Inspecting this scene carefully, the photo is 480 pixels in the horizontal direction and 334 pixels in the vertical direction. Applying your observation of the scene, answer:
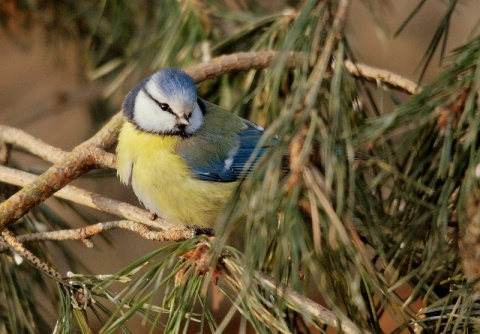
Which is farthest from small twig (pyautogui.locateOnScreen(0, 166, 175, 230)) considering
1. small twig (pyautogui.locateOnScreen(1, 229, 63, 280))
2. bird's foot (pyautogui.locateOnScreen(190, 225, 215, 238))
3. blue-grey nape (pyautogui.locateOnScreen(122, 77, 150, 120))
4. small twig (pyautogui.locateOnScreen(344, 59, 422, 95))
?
small twig (pyautogui.locateOnScreen(344, 59, 422, 95))

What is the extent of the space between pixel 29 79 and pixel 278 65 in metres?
2.14

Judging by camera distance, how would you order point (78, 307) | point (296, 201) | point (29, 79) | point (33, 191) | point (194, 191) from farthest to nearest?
point (29, 79)
point (194, 191)
point (33, 191)
point (78, 307)
point (296, 201)

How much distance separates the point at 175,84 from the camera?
1189 mm

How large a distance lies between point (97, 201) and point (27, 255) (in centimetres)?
22

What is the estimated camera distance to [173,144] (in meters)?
1.28

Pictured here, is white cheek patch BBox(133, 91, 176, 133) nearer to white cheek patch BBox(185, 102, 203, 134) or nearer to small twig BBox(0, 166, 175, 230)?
white cheek patch BBox(185, 102, 203, 134)

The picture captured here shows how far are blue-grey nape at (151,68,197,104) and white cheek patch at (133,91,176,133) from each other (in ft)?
0.18

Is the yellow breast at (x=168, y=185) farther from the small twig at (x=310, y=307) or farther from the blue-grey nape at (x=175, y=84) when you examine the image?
the small twig at (x=310, y=307)

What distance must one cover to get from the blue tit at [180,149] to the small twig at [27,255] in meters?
0.34

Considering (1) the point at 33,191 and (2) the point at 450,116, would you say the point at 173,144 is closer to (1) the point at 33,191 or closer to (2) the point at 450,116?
(1) the point at 33,191

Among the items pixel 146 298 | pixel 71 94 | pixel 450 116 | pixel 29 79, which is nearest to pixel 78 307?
pixel 146 298

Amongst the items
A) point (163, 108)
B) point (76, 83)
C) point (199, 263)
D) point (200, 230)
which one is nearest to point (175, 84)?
point (163, 108)

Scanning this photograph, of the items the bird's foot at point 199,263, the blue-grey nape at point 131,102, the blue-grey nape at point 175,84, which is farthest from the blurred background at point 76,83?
the bird's foot at point 199,263

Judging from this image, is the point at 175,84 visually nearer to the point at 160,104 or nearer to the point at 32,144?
the point at 160,104
